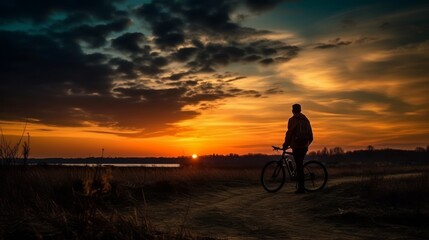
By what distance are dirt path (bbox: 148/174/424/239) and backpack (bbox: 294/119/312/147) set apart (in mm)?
1751

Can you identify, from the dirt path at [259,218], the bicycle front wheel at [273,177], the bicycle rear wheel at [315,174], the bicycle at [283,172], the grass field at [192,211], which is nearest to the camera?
the grass field at [192,211]

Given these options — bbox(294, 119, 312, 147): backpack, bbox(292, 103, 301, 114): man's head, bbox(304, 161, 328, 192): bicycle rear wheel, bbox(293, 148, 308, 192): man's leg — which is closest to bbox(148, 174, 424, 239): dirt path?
bbox(293, 148, 308, 192): man's leg

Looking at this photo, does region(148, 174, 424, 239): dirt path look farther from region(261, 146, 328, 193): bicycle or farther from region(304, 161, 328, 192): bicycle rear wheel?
region(261, 146, 328, 193): bicycle

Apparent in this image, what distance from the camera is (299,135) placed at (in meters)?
13.7

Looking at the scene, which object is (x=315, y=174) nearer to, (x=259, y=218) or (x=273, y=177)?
(x=273, y=177)

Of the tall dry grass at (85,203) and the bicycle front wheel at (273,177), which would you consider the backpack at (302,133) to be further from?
the tall dry grass at (85,203)

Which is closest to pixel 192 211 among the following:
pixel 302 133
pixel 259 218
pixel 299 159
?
pixel 259 218

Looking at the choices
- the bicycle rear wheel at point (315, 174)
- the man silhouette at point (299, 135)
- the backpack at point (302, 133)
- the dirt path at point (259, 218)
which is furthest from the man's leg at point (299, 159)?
the dirt path at point (259, 218)

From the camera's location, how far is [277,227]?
8.16 m

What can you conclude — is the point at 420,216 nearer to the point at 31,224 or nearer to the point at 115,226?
the point at 115,226

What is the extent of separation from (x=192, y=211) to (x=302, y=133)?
17.3 feet

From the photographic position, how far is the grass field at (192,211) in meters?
4.90

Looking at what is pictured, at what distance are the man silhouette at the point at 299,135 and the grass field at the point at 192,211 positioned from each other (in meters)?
1.28

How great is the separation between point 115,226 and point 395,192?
8.36 metres
